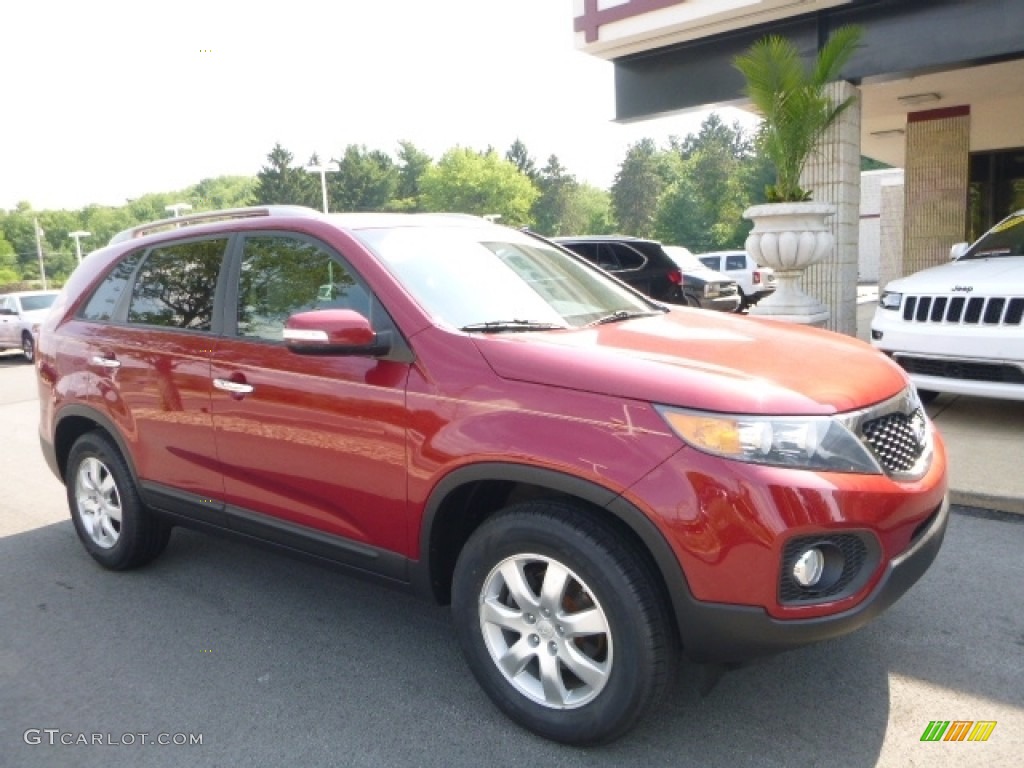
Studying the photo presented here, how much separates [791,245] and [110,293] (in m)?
6.92

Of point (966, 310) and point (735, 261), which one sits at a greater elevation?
point (966, 310)

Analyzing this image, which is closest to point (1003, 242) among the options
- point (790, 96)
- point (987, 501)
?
point (790, 96)

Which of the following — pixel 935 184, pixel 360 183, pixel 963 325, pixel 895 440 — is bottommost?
pixel 963 325

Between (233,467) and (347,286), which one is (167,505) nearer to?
(233,467)

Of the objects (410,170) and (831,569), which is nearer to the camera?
(831,569)

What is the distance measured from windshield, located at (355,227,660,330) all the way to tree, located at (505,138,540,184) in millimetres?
102912

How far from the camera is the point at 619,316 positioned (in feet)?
11.3

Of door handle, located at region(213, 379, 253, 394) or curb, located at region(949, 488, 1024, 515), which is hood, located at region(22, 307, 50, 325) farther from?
curb, located at region(949, 488, 1024, 515)

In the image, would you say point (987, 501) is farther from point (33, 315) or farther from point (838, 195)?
point (33, 315)

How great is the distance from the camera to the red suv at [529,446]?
7.71 ft

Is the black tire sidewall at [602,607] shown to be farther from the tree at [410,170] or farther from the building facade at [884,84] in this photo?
the tree at [410,170]

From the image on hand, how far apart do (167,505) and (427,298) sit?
1815 millimetres

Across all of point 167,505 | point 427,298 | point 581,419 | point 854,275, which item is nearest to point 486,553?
point 581,419

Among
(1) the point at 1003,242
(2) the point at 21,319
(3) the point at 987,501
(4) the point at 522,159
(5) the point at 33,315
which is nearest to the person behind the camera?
(3) the point at 987,501
